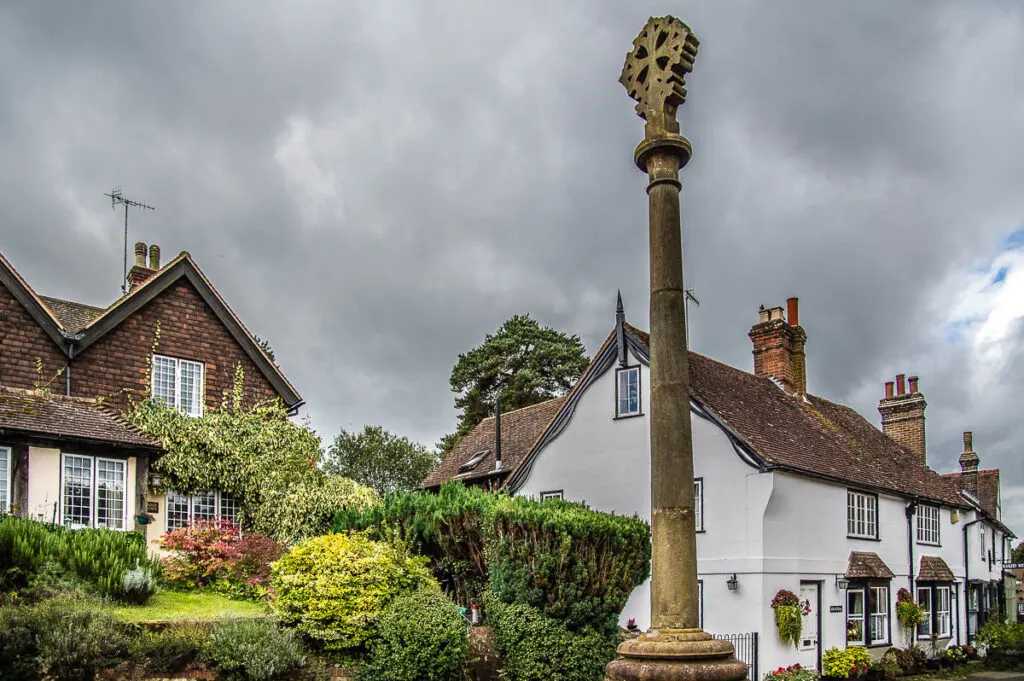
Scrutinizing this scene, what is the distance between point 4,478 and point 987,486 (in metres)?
37.4

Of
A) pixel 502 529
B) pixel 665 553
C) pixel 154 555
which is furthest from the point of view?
pixel 154 555

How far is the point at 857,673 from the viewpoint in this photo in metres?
22.0

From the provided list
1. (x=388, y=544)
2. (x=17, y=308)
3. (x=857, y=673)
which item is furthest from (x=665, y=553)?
(x=17, y=308)

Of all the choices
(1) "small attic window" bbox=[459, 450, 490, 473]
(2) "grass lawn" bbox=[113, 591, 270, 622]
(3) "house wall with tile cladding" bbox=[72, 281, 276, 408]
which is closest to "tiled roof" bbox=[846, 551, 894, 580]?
(1) "small attic window" bbox=[459, 450, 490, 473]

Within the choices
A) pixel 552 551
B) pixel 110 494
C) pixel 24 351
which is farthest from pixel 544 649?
pixel 24 351

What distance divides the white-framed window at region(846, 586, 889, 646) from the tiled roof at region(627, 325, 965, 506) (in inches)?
106

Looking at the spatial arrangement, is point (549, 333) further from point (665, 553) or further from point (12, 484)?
point (665, 553)

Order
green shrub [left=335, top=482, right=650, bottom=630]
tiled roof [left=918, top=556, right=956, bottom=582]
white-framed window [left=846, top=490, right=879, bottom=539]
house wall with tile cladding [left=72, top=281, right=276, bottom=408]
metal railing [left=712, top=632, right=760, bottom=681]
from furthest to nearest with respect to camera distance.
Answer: tiled roof [left=918, top=556, right=956, bottom=582] < white-framed window [left=846, top=490, right=879, bottom=539] < house wall with tile cladding [left=72, top=281, right=276, bottom=408] < metal railing [left=712, top=632, right=760, bottom=681] < green shrub [left=335, top=482, right=650, bottom=630]

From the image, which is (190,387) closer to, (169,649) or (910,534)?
(169,649)

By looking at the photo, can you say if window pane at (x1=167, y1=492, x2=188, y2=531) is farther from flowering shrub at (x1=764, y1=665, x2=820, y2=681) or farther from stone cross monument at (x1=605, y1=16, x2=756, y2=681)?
stone cross monument at (x1=605, y1=16, x2=756, y2=681)

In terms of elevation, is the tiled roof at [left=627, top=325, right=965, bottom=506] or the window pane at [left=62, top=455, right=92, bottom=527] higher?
the tiled roof at [left=627, top=325, right=965, bottom=506]

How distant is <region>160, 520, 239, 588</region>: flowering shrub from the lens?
60.6 feet

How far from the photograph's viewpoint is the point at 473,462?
2922 centimetres

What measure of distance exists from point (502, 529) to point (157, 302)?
39.7 feet
